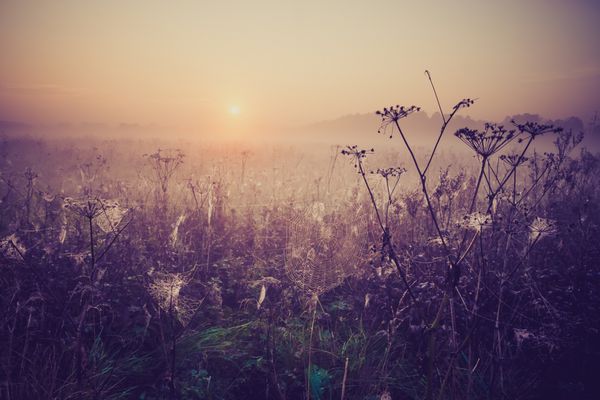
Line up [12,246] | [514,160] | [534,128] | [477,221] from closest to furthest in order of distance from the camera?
[477,221]
[534,128]
[12,246]
[514,160]

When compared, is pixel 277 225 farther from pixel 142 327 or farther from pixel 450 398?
→ pixel 450 398

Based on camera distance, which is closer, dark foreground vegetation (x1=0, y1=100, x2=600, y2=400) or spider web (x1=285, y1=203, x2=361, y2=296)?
dark foreground vegetation (x1=0, y1=100, x2=600, y2=400)

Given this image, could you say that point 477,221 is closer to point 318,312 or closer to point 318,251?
point 318,312

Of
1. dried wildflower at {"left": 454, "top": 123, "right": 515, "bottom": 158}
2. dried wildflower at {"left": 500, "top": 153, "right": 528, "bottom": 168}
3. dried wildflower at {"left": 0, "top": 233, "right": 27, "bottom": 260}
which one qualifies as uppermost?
dried wildflower at {"left": 454, "top": 123, "right": 515, "bottom": 158}

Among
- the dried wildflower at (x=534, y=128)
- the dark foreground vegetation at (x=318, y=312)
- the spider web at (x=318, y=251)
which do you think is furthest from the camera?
the spider web at (x=318, y=251)

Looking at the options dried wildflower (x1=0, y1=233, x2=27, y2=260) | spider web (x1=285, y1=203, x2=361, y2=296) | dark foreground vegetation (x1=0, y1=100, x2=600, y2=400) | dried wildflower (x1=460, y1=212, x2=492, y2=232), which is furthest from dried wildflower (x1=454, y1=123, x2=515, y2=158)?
dried wildflower (x1=0, y1=233, x2=27, y2=260)

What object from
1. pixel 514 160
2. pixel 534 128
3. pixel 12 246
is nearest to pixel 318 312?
pixel 514 160

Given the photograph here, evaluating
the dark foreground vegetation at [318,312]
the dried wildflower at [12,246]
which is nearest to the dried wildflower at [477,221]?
the dark foreground vegetation at [318,312]

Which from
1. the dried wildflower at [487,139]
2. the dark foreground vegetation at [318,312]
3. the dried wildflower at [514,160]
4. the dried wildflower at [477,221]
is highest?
the dried wildflower at [487,139]

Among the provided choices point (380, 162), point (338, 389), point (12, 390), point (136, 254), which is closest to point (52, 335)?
point (12, 390)

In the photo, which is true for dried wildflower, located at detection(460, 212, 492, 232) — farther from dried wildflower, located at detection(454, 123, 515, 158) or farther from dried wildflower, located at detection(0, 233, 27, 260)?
dried wildflower, located at detection(0, 233, 27, 260)

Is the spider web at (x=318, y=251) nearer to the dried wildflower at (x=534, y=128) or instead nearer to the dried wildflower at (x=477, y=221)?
the dried wildflower at (x=477, y=221)

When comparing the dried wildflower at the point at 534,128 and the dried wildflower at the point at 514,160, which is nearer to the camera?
the dried wildflower at the point at 534,128

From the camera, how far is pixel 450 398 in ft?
8.18
